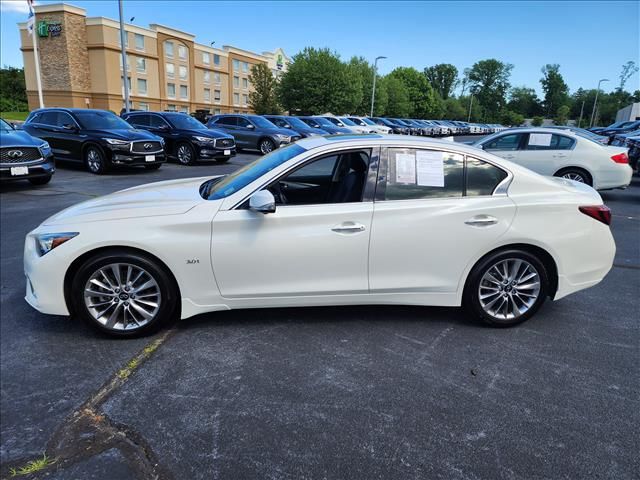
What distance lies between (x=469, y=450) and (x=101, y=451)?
1.91 m

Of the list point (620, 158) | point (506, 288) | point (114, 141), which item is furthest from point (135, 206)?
point (620, 158)

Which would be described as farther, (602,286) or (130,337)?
(602,286)

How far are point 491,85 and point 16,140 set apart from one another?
133 meters

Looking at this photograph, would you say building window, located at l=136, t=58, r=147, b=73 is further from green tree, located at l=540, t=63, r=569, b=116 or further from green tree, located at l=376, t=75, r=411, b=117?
green tree, located at l=540, t=63, r=569, b=116

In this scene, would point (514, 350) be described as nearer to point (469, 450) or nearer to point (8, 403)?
point (469, 450)

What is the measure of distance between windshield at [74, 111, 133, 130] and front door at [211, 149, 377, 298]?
10.7 meters

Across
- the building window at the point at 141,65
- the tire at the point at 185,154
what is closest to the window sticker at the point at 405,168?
the tire at the point at 185,154

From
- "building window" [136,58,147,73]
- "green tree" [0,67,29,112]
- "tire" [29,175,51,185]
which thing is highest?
"building window" [136,58,147,73]

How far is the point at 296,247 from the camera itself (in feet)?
11.4

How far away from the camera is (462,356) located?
3.42 metres

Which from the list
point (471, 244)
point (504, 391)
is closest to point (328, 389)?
point (504, 391)

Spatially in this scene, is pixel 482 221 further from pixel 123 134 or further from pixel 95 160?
pixel 95 160

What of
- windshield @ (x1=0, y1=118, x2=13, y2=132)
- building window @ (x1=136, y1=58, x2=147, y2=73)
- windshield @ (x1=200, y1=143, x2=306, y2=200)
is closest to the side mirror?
windshield @ (x1=200, y1=143, x2=306, y2=200)

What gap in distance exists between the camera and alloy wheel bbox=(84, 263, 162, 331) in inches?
137
